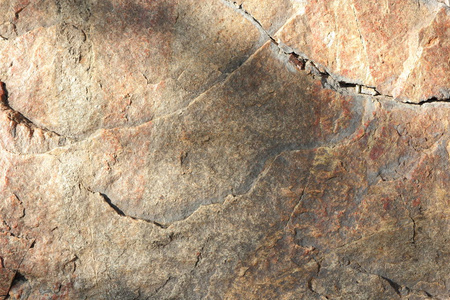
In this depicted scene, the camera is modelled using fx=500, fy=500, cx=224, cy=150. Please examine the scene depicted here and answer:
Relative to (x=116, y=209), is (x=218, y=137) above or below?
above

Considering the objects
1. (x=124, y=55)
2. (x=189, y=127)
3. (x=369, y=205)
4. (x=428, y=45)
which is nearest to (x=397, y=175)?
(x=369, y=205)

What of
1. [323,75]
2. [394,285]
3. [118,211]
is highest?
[323,75]

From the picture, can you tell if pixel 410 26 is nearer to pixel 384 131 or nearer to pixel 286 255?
pixel 384 131

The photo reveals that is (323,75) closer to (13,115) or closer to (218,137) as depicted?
(218,137)

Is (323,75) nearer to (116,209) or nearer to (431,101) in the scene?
(431,101)

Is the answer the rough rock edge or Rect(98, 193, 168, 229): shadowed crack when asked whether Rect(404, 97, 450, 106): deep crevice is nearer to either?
the rough rock edge

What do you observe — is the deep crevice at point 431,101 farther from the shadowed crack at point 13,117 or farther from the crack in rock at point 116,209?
the shadowed crack at point 13,117

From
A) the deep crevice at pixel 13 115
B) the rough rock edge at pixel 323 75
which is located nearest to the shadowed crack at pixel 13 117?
the deep crevice at pixel 13 115

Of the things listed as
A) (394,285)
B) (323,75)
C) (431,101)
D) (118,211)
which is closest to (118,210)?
(118,211)

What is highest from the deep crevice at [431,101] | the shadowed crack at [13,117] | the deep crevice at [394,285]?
the deep crevice at [431,101]
